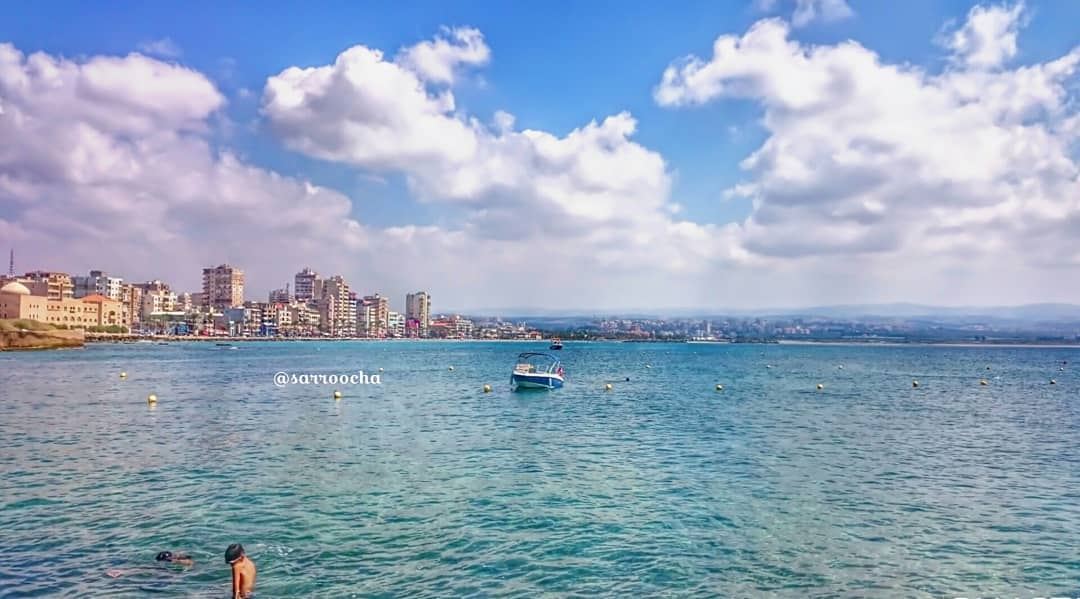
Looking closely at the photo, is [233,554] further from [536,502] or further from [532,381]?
[532,381]

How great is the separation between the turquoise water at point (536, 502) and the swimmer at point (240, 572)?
28.7 inches

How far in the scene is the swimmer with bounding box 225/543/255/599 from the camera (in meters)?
13.5

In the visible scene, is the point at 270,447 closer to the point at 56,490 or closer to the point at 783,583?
the point at 56,490

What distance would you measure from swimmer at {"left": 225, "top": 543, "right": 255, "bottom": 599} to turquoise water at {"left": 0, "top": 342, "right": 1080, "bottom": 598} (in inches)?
28.7

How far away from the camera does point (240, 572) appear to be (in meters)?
13.8

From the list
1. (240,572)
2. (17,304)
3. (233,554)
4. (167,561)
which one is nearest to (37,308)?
(17,304)

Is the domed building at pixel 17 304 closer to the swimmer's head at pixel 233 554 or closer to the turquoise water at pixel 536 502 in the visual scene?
the turquoise water at pixel 536 502

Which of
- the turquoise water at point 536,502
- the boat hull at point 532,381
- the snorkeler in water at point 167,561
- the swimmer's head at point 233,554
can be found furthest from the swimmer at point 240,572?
the boat hull at point 532,381

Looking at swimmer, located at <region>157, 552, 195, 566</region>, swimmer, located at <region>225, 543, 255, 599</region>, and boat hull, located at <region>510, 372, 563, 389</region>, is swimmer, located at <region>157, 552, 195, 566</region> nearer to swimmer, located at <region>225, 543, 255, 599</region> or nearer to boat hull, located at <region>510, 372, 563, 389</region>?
swimmer, located at <region>225, 543, 255, 599</region>

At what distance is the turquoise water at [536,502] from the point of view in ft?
51.5

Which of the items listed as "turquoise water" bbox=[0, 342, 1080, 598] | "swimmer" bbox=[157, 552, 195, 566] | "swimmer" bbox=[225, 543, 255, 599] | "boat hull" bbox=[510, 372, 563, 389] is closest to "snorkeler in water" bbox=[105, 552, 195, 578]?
"swimmer" bbox=[157, 552, 195, 566]

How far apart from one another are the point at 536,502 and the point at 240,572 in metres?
10.2

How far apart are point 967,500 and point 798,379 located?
67.8m

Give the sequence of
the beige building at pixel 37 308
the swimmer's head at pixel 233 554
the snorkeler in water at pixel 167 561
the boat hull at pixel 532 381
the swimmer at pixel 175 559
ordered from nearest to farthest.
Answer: the swimmer's head at pixel 233 554
the snorkeler in water at pixel 167 561
the swimmer at pixel 175 559
the boat hull at pixel 532 381
the beige building at pixel 37 308
